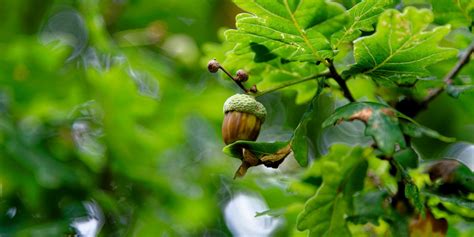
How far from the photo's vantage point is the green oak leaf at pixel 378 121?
984mm

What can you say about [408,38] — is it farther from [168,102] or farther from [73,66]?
[73,66]

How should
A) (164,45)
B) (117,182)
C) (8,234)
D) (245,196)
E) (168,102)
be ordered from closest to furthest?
(8,234) → (117,182) → (168,102) → (245,196) → (164,45)

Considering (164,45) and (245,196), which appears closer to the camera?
(245,196)

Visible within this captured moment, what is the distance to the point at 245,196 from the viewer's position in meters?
2.75

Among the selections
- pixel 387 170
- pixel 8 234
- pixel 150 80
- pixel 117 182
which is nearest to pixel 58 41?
pixel 150 80

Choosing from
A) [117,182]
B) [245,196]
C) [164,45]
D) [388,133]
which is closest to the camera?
[388,133]

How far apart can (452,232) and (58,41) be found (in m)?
1.61

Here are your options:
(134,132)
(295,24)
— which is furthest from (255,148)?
(134,132)

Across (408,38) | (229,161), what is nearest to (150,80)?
(229,161)

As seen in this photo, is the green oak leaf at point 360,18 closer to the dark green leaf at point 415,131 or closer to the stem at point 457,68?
the dark green leaf at point 415,131

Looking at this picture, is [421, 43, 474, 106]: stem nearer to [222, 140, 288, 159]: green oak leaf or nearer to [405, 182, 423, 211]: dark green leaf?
[405, 182, 423, 211]: dark green leaf

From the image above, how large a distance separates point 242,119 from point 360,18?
24 centimetres

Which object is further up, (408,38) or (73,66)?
(408,38)

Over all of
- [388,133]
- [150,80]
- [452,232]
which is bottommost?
[150,80]
